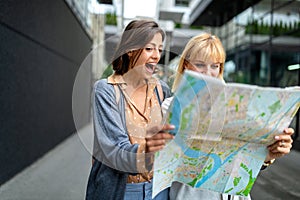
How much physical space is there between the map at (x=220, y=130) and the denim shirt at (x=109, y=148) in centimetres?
11

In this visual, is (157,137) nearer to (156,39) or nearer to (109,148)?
(109,148)

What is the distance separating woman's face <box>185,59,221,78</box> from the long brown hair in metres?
0.25

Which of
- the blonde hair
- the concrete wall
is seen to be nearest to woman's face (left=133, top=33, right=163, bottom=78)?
the blonde hair

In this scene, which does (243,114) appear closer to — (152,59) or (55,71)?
(152,59)

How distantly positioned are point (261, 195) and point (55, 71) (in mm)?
4577

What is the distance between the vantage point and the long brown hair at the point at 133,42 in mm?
1104

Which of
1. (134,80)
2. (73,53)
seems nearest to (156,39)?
(134,80)

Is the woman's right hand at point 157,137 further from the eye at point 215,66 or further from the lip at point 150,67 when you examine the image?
the eye at point 215,66

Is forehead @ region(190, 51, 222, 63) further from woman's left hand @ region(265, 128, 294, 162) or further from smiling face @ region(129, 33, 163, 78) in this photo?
woman's left hand @ region(265, 128, 294, 162)

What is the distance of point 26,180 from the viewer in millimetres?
4375

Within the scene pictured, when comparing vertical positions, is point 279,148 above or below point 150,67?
below

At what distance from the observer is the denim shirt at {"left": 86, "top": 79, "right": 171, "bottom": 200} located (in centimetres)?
101

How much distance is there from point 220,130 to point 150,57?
0.33m

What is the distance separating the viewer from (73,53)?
8.91 metres
